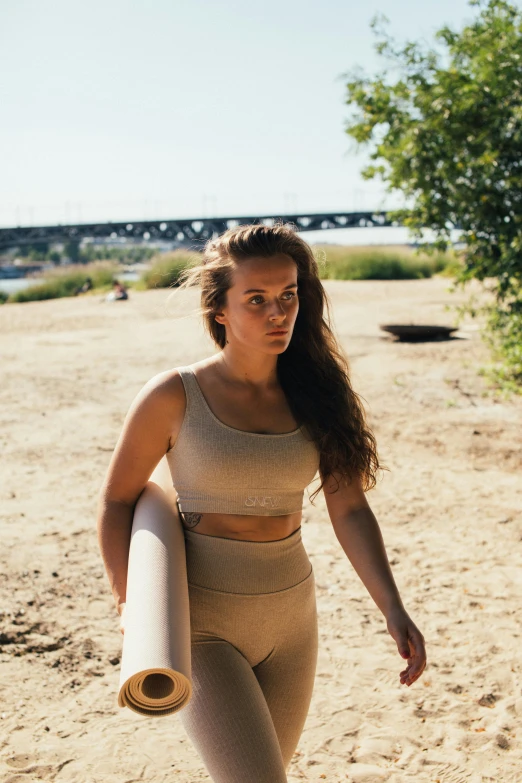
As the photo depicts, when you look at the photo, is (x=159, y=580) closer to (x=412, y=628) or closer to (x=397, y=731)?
(x=412, y=628)

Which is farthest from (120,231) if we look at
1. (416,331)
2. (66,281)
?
(416,331)

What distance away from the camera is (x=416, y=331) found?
13.7m

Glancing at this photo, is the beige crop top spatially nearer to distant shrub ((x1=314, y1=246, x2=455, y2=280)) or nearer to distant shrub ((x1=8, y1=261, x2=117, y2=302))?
distant shrub ((x1=314, y1=246, x2=455, y2=280))

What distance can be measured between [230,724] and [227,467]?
624 millimetres

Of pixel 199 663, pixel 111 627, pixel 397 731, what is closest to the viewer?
pixel 199 663

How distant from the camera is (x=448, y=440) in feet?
26.4

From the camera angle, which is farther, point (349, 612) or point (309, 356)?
point (349, 612)

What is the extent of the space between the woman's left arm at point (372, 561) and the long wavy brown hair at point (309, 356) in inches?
2.9

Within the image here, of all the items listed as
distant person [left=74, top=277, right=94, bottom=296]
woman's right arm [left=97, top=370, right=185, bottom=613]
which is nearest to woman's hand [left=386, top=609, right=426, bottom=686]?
woman's right arm [left=97, top=370, right=185, bottom=613]

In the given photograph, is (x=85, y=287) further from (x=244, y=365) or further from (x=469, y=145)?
(x=244, y=365)

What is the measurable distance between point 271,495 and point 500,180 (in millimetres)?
8133

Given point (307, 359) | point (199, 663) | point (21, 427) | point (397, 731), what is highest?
point (307, 359)

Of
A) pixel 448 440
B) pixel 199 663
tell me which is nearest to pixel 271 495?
pixel 199 663

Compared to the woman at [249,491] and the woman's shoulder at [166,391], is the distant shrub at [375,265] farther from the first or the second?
the woman's shoulder at [166,391]
